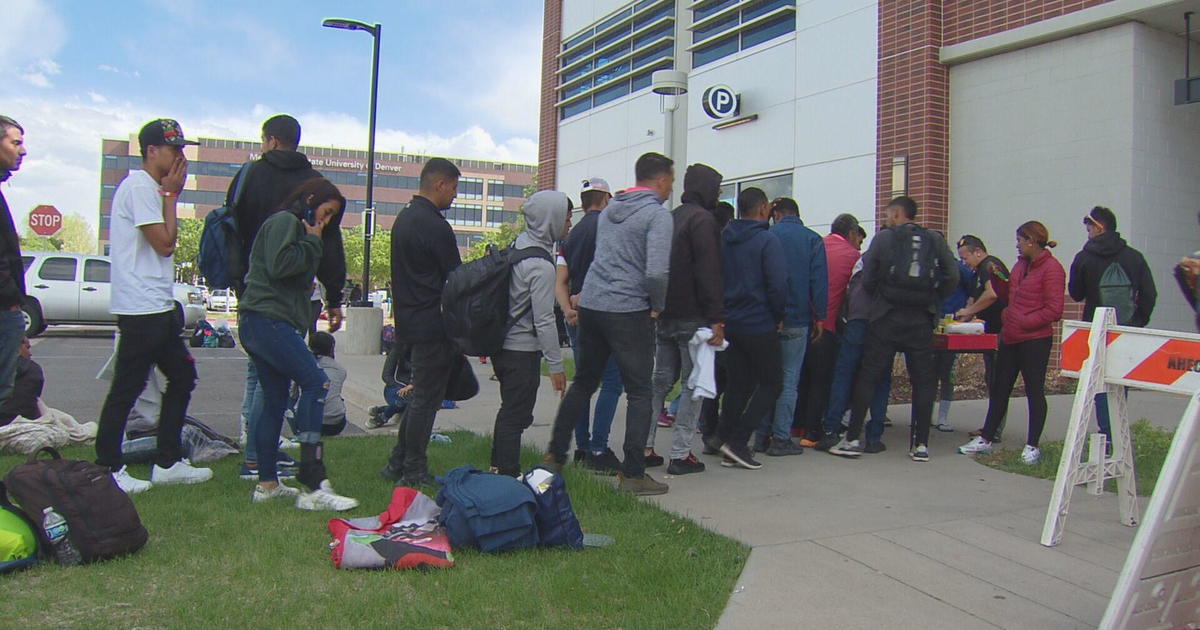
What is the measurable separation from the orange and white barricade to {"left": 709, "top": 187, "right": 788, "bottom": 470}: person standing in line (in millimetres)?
1731

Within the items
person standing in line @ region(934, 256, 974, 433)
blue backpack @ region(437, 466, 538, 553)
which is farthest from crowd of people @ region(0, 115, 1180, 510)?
blue backpack @ region(437, 466, 538, 553)

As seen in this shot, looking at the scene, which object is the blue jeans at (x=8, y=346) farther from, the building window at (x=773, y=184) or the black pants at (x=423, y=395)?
the building window at (x=773, y=184)

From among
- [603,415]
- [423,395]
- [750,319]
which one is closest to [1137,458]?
[750,319]

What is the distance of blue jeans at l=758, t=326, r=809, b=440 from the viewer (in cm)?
621

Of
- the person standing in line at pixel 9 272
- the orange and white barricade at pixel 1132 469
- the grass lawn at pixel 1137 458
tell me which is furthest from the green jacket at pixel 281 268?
the grass lawn at pixel 1137 458

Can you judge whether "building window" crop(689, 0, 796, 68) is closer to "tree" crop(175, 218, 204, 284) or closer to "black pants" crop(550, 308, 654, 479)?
"black pants" crop(550, 308, 654, 479)

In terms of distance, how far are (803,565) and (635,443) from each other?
4.71 feet

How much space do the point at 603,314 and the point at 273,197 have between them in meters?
2.04

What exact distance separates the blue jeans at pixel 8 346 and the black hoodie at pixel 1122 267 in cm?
674

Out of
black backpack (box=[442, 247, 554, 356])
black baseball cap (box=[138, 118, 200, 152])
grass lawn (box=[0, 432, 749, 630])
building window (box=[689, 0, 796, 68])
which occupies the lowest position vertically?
grass lawn (box=[0, 432, 749, 630])

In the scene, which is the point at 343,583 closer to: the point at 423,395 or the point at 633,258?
the point at 423,395

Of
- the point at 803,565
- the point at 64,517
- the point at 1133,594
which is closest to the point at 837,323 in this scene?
the point at 803,565

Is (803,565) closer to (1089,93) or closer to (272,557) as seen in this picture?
(272,557)

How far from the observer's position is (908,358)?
6227mm
